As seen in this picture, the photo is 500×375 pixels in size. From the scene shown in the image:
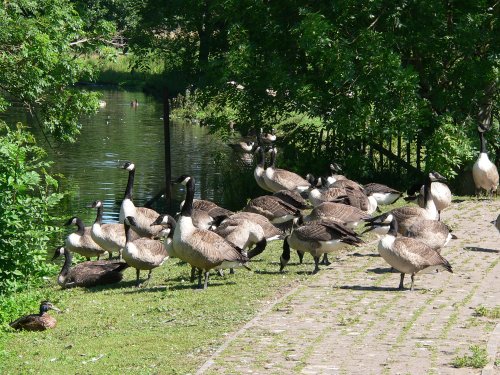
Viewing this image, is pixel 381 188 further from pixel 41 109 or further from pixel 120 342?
pixel 120 342

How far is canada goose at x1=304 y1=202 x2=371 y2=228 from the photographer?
55.8ft

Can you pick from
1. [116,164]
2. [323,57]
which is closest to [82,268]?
[323,57]

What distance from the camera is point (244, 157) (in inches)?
1585

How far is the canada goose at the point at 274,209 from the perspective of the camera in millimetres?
18781

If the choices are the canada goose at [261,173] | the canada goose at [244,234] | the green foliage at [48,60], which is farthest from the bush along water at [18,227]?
the canada goose at [261,173]

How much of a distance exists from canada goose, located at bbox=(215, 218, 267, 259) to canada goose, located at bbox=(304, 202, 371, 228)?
4.16 ft

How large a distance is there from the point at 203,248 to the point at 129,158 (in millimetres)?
28196

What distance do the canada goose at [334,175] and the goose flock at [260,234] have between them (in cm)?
14

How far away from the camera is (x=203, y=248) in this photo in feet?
46.8

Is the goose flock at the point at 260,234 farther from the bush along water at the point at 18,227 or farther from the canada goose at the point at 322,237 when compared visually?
the bush along water at the point at 18,227

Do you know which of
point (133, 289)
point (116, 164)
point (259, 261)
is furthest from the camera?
point (116, 164)

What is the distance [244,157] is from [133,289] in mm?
24745

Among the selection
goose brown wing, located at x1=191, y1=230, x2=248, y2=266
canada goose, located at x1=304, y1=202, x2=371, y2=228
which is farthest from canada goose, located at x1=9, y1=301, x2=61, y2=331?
canada goose, located at x1=304, y1=202, x2=371, y2=228

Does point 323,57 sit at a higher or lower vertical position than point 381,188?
higher
